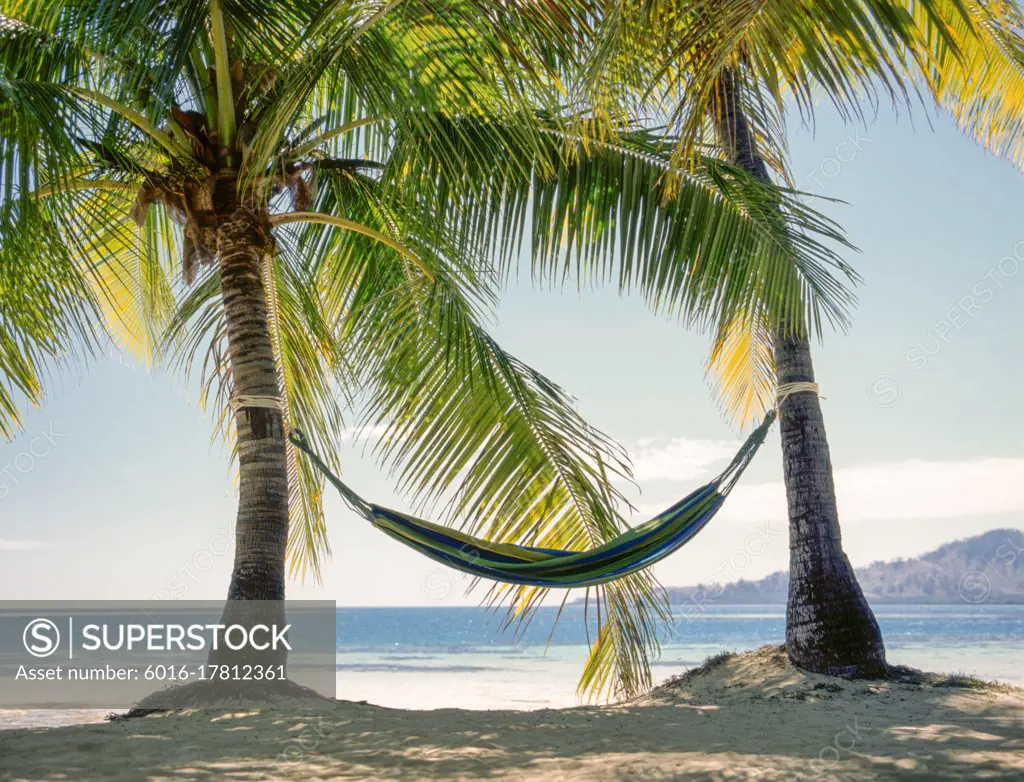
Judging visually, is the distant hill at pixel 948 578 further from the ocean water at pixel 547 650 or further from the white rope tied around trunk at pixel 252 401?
the white rope tied around trunk at pixel 252 401

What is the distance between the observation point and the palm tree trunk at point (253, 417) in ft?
12.1

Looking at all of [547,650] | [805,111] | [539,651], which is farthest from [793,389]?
[539,651]

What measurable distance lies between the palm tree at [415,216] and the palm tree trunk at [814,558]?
0.56 meters

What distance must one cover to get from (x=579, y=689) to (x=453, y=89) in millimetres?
2623

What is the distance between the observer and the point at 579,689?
13.8 ft

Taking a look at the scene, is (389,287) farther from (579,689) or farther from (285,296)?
(579,689)

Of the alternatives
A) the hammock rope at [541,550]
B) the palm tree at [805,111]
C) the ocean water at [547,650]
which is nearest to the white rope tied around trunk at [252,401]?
the hammock rope at [541,550]

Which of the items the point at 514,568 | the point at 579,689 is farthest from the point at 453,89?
the point at 579,689

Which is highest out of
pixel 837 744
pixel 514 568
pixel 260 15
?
pixel 260 15

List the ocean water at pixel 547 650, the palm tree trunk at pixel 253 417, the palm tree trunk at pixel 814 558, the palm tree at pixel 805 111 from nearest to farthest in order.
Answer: the palm tree at pixel 805 111, the palm tree trunk at pixel 253 417, the palm tree trunk at pixel 814 558, the ocean water at pixel 547 650

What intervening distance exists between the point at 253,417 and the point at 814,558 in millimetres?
2536

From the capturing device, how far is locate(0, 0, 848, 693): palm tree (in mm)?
3451

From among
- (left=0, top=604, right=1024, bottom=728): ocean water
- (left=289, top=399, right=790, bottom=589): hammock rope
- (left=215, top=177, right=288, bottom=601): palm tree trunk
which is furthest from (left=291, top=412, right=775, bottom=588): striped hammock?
(left=0, top=604, right=1024, bottom=728): ocean water

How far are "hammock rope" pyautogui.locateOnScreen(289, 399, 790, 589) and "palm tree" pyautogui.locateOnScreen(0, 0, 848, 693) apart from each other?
1.76ft
